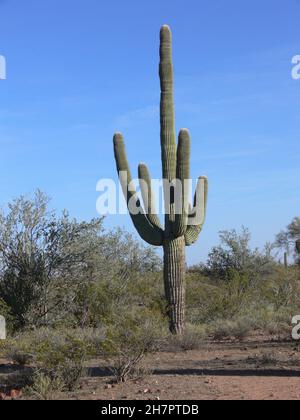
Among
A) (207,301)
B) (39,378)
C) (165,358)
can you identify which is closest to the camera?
(39,378)

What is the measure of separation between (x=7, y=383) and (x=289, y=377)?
4.00 metres

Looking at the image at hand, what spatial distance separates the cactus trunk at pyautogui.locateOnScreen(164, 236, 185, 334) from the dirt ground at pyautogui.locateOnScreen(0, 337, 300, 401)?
1.55m

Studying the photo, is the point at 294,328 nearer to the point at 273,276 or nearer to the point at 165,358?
the point at 165,358

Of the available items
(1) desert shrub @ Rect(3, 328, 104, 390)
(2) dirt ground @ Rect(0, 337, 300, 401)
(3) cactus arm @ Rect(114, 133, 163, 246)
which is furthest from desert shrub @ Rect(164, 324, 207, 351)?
(1) desert shrub @ Rect(3, 328, 104, 390)

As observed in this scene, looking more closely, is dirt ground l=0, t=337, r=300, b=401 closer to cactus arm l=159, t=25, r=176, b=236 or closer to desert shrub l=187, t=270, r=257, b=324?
cactus arm l=159, t=25, r=176, b=236

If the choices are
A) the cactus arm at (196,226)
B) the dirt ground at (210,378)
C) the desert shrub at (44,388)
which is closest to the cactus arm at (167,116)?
the cactus arm at (196,226)

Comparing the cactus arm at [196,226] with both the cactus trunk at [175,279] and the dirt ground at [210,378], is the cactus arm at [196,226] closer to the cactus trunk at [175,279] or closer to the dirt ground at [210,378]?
the cactus trunk at [175,279]

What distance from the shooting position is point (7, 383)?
8.83 m

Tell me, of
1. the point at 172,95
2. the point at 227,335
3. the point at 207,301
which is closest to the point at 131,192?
the point at 172,95

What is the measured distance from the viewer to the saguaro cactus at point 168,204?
523 inches

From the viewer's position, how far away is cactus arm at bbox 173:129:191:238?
12.9m

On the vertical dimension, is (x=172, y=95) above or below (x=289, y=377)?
above

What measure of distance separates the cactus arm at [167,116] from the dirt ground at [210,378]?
356cm
